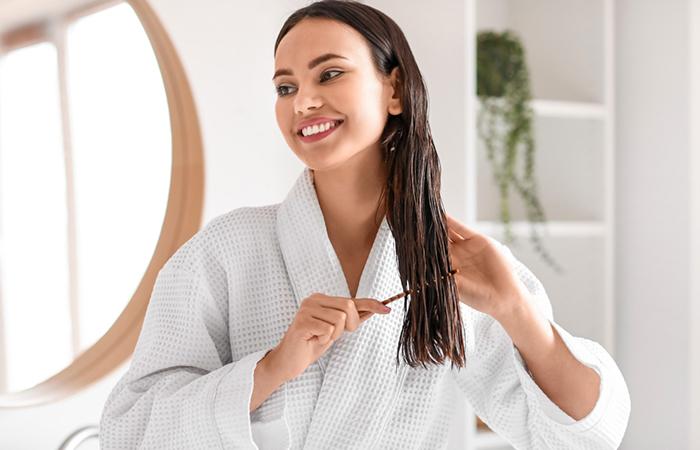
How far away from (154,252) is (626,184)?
1223 mm

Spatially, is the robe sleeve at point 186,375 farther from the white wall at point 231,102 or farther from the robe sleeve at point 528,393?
the white wall at point 231,102

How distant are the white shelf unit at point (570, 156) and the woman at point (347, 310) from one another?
3.80 ft

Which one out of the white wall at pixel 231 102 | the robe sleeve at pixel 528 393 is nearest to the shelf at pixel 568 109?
the white wall at pixel 231 102

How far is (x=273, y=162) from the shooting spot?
166cm

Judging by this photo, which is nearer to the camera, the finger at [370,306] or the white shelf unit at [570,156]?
the finger at [370,306]

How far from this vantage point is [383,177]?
104cm

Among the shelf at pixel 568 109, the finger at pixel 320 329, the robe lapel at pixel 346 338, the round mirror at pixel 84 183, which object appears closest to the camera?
the finger at pixel 320 329

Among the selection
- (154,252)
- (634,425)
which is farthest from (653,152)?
(154,252)

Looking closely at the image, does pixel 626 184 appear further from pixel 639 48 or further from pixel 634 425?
pixel 634 425

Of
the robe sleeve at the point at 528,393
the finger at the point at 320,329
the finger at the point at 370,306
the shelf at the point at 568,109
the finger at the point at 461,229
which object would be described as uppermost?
the shelf at the point at 568,109

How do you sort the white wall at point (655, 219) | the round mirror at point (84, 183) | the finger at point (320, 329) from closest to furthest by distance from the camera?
the finger at point (320, 329) → the round mirror at point (84, 183) → the white wall at point (655, 219)

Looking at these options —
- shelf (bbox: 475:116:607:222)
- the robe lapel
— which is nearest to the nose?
the robe lapel

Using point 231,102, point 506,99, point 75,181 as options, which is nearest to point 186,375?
point 75,181

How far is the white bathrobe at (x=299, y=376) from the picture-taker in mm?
988
